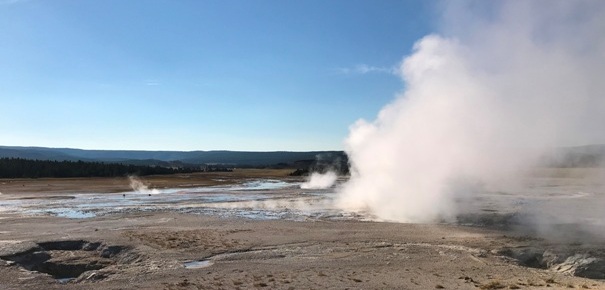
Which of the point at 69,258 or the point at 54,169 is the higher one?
the point at 54,169

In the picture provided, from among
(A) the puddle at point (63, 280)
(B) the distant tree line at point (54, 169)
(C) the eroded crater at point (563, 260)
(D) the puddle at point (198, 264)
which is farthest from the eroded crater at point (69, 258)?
(B) the distant tree line at point (54, 169)

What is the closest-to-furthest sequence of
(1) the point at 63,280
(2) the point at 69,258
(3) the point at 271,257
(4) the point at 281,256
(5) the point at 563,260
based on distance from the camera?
(1) the point at 63,280 < (5) the point at 563,260 < (3) the point at 271,257 < (4) the point at 281,256 < (2) the point at 69,258

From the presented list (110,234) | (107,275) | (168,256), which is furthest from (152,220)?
(107,275)

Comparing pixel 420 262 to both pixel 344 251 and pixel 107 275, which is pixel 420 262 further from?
pixel 107 275

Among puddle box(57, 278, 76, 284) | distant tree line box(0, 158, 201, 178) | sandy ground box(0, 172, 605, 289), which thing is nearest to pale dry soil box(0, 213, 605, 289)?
sandy ground box(0, 172, 605, 289)

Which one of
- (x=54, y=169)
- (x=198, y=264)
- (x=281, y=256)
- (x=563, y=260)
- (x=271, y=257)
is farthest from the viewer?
(x=54, y=169)

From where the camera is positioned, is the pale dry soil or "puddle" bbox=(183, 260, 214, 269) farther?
"puddle" bbox=(183, 260, 214, 269)

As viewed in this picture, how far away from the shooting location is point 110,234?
19234 mm

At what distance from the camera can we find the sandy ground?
11.8m

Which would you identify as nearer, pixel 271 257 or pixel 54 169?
pixel 271 257

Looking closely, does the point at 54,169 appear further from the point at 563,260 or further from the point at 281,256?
the point at 563,260

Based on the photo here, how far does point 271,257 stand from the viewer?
48.6 feet

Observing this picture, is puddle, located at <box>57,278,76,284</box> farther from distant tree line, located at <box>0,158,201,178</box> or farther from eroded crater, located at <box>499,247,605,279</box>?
distant tree line, located at <box>0,158,201,178</box>

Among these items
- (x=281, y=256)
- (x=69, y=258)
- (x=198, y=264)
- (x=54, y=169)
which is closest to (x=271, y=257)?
(x=281, y=256)
